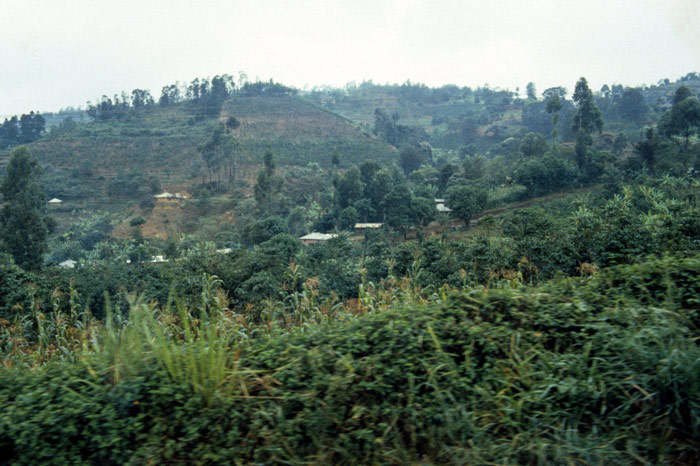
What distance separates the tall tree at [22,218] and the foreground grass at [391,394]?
18.8 metres

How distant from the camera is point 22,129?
5425 cm

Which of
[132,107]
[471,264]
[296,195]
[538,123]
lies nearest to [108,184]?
[296,195]

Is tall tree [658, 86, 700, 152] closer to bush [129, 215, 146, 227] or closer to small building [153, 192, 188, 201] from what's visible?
small building [153, 192, 188, 201]

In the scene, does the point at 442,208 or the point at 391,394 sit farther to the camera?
the point at 442,208

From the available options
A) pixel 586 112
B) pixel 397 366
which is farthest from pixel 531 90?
pixel 397 366

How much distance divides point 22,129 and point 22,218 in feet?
154

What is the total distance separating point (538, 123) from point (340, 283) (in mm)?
60345

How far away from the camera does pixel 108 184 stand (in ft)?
143

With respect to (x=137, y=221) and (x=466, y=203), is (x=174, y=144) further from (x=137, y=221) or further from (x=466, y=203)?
(x=466, y=203)

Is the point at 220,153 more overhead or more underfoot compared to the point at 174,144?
more underfoot

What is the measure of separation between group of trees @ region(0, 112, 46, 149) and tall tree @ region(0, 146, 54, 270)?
4304 centimetres

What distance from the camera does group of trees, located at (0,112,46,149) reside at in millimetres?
53344

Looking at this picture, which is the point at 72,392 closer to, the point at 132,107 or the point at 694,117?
the point at 694,117

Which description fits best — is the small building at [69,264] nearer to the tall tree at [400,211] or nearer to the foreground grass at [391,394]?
the tall tree at [400,211]
